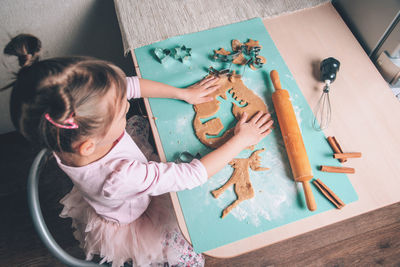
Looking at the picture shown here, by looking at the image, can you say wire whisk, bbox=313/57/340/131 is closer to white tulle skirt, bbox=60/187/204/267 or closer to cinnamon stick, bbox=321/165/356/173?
cinnamon stick, bbox=321/165/356/173

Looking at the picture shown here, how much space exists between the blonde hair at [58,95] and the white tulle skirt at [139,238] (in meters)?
0.33

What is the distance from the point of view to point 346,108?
2.65 feet

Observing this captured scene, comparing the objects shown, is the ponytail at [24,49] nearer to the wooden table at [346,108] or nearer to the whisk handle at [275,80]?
the wooden table at [346,108]

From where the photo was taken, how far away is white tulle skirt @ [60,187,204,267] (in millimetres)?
809

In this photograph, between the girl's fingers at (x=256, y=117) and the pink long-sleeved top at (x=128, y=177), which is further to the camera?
the girl's fingers at (x=256, y=117)

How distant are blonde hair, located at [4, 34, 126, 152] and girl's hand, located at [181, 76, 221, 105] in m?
0.23

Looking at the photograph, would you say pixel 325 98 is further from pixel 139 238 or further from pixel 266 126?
pixel 139 238

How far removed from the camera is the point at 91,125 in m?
0.58

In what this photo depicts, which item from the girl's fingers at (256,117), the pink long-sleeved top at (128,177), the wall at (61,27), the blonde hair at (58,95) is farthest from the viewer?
the wall at (61,27)

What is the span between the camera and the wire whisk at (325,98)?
783 mm

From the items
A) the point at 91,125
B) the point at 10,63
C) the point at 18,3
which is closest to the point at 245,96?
the point at 91,125

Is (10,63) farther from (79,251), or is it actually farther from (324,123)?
(324,123)

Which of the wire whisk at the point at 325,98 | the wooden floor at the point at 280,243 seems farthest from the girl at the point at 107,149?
the wooden floor at the point at 280,243

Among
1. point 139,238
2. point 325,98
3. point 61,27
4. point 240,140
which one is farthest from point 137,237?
point 61,27
